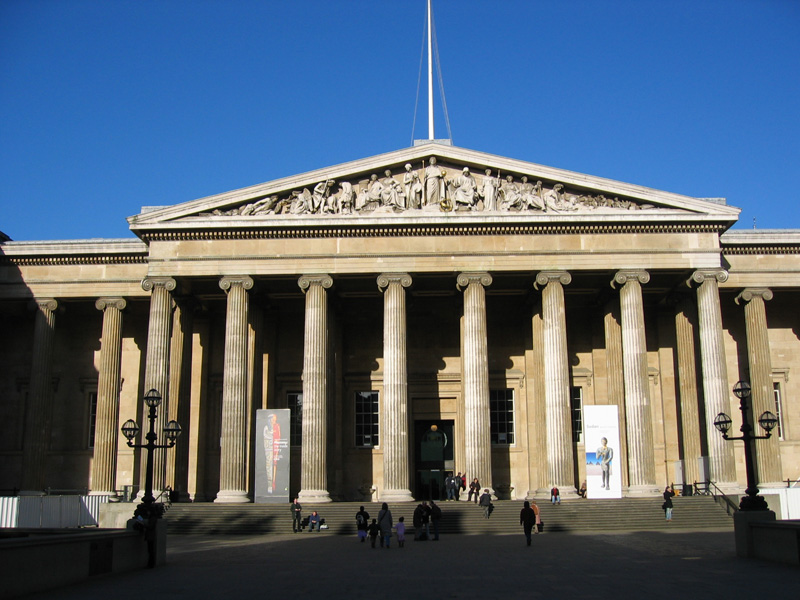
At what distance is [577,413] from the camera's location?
41844 millimetres

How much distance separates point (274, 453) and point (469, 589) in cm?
1957

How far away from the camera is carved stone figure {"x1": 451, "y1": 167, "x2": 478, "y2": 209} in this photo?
122 ft

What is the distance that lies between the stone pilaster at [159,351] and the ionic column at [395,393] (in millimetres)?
9172

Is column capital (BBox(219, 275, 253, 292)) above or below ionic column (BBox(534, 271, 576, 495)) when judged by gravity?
above

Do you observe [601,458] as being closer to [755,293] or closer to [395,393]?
[395,393]

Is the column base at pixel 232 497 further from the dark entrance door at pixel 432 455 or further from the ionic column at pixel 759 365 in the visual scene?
the ionic column at pixel 759 365

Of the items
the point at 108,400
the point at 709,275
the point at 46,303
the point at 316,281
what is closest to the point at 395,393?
the point at 316,281

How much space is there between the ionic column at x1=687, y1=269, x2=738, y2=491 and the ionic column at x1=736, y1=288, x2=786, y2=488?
3.29m

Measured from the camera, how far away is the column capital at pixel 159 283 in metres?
36.8

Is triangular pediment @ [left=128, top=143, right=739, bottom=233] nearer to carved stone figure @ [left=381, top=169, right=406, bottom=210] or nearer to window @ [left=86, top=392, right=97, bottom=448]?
carved stone figure @ [left=381, top=169, right=406, bottom=210]

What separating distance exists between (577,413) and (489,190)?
40.3ft

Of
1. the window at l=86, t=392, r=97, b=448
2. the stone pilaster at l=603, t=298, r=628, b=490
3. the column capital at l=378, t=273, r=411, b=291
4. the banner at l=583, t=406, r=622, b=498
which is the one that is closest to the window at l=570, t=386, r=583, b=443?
the stone pilaster at l=603, t=298, r=628, b=490

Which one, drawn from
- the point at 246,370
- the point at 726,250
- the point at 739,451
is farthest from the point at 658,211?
the point at 246,370

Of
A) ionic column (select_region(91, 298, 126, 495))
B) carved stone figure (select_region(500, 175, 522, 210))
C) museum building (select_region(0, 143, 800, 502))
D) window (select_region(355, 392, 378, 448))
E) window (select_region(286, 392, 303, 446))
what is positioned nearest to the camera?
museum building (select_region(0, 143, 800, 502))
